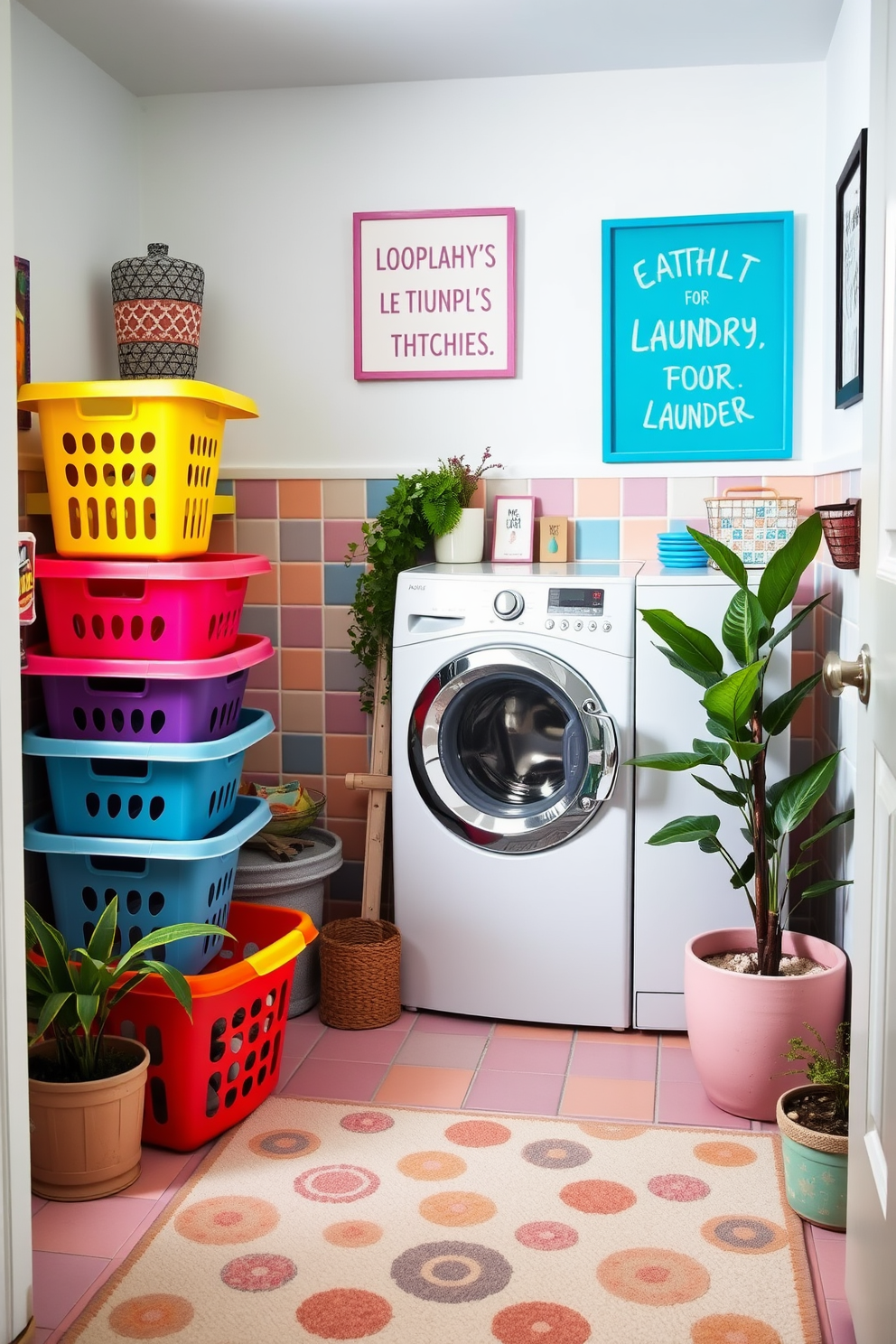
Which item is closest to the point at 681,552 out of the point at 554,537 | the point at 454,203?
the point at 554,537

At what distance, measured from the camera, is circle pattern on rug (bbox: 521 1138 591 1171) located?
7.19 feet

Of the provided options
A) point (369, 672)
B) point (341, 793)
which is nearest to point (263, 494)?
point (369, 672)

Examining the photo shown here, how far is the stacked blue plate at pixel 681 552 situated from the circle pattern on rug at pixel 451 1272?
1566mm

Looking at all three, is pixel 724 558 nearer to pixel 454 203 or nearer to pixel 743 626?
pixel 743 626

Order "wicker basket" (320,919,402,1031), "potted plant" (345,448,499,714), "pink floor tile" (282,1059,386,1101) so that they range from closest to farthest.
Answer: "pink floor tile" (282,1059,386,1101)
"wicker basket" (320,919,402,1031)
"potted plant" (345,448,499,714)

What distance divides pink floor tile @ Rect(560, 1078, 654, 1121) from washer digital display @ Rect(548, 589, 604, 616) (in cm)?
97

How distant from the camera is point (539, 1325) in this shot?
1736 millimetres

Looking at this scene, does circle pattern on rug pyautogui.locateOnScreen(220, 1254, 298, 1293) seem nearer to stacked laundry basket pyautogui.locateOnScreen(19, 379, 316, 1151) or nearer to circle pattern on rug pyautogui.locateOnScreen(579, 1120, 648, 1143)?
stacked laundry basket pyautogui.locateOnScreen(19, 379, 316, 1151)

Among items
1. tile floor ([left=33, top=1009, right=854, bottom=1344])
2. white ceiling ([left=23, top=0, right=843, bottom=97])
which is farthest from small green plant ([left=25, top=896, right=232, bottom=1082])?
white ceiling ([left=23, top=0, right=843, bottom=97])

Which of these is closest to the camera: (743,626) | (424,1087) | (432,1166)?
(432,1166)

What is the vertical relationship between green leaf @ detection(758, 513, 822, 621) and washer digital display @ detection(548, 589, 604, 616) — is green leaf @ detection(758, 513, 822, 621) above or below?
above

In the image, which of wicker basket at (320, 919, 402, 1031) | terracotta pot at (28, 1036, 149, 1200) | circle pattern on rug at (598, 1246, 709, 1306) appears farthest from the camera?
wicker basket at (320, 919, 402, 1031)

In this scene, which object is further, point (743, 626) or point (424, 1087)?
point (424, 1087)

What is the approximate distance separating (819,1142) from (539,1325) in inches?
20.4
